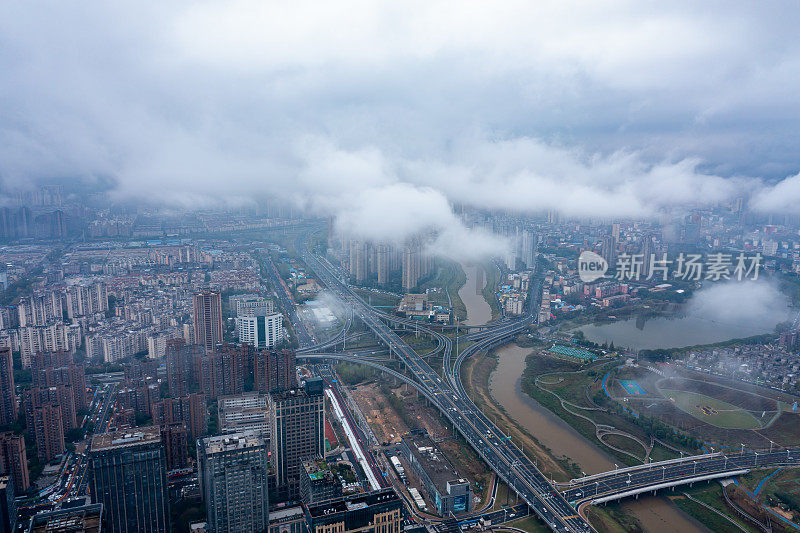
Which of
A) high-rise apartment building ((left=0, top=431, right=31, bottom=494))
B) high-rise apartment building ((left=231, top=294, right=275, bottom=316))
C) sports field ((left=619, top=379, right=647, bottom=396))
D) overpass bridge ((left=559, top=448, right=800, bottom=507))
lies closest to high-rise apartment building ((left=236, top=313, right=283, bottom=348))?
high-rise apartment building ((left=231, top=294, right=275, bottom=316))

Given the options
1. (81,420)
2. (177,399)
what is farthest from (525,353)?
(81,420)

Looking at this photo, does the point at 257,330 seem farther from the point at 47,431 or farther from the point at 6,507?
the point at 6,507

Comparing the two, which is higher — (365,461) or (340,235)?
(340,235)

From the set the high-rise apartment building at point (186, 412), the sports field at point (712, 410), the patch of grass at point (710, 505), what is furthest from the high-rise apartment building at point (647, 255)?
the high-rise apartment building at point (186, 412)

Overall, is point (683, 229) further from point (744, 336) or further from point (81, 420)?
point (81, 420)

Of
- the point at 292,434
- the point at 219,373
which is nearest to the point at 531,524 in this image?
the point at 292,434
